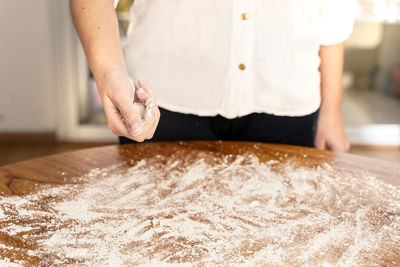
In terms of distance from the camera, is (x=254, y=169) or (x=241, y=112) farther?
(x=241, y=112)

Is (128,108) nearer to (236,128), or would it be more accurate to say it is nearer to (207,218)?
(207,218)

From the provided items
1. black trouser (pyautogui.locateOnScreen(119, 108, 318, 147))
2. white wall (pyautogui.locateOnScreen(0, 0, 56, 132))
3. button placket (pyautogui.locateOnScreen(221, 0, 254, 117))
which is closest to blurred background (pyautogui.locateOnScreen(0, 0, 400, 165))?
white wall (pyautogui.locateOnScreen(0, 0, 56, 132))

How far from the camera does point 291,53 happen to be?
948 millimetres

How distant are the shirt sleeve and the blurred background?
1.96 meters

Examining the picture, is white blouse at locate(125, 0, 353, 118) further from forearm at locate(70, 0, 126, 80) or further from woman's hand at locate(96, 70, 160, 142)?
woman's hand at locate(96, 70, 160, 142)

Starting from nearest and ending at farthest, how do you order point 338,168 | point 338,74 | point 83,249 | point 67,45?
point 83,249
point 338,168
point 338,74
point 67,45

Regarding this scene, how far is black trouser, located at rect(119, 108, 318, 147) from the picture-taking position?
968mm

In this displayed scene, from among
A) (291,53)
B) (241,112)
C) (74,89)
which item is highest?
(291,53)

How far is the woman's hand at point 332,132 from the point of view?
1.06 meters

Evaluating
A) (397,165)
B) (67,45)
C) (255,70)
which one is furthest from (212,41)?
(67,45)

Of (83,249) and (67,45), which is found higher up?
(67,45)

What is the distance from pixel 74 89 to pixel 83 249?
7.87 feet

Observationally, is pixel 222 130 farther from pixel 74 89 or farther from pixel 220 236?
pixel 74 89

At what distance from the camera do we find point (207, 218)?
→ 621 mm
